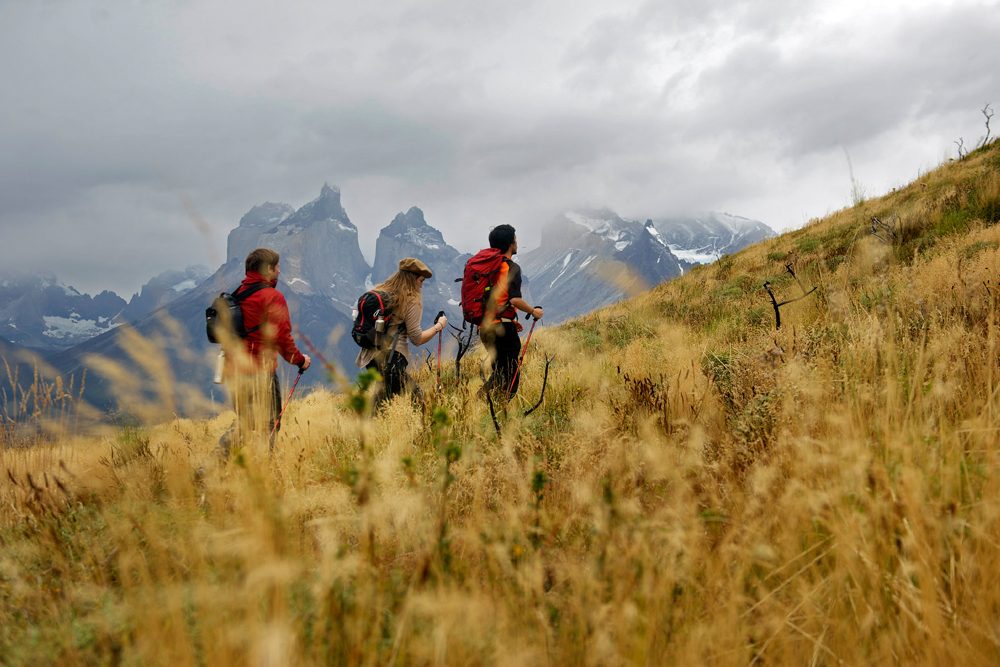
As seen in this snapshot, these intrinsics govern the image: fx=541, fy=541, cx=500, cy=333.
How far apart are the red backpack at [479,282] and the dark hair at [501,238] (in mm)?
69

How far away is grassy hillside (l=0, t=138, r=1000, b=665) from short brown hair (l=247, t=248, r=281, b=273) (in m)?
1.51

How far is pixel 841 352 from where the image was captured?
343 centimetres

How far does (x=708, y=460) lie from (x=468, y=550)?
1.40 meters

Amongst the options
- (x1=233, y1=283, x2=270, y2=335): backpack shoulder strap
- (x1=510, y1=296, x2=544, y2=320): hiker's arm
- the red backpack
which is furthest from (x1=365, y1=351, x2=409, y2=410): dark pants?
(x1=233, y1=283, x2=270, y2=335): backpack shoulder strap

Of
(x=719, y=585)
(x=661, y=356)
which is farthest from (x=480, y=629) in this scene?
(x=661, y=356)

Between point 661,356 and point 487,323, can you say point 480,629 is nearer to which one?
point 487,323

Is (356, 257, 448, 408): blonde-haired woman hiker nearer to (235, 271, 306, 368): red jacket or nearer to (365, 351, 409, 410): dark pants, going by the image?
(365, 351, 409, 410): dark pants

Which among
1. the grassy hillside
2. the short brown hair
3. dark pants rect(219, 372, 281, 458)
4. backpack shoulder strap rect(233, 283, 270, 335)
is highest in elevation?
the short brown hair

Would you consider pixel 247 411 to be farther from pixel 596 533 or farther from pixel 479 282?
pixel 479 282

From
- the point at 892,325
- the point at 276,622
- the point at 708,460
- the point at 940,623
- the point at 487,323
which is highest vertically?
the point at 487,323

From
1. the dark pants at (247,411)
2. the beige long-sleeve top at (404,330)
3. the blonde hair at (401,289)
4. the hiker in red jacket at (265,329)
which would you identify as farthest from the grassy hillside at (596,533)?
the blonde hair at (401,289)

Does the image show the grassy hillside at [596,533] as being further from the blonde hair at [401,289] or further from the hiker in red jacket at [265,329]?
the blonde hair at [401,289]

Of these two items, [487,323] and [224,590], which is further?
[487,323]

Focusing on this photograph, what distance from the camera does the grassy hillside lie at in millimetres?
1368
